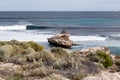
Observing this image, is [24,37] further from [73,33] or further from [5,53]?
[5,53]

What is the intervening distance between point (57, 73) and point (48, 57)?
4.91 ft

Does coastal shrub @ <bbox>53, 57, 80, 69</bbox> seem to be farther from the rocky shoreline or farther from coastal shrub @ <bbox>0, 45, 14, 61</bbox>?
coastal shrub @ <bbox>0, 45, 14, 61</bbox>

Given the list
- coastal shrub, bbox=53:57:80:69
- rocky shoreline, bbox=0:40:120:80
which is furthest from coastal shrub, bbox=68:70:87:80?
coastal shrub, bbox=53:57:80:69

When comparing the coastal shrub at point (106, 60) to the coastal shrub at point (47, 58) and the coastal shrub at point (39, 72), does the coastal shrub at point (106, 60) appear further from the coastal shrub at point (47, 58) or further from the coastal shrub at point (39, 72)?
the coastal shrub at point (39, 72)

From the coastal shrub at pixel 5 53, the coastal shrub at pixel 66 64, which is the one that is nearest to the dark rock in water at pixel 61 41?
the coastal shrub at pixel 5 53

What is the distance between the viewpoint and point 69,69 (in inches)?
413

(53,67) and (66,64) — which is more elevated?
(66,64)

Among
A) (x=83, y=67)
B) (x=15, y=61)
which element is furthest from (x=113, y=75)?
(x=15, y=61)

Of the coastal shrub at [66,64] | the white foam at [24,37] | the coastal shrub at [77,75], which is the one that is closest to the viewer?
the coastal shrub at [77,75]

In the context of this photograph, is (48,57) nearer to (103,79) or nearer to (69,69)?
(69,69)

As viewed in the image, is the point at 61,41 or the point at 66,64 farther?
the point at 61,41

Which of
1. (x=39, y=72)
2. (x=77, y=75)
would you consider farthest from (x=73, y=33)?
(x=77, y=75)

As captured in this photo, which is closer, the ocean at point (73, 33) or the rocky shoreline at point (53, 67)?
the rocky shoreline at point (53, 67)

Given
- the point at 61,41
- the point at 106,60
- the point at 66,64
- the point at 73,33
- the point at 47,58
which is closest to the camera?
the point at 66,64
